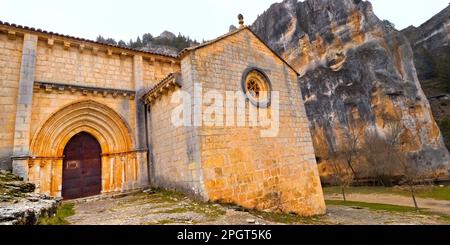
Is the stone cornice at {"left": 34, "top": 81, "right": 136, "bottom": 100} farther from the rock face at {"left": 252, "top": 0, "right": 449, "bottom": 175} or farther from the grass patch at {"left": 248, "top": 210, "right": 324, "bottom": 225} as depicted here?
the rock face at {"left": 252, "top": 0, "right": 449, "bottom": 175}

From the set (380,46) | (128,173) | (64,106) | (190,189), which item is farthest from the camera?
(380,46)

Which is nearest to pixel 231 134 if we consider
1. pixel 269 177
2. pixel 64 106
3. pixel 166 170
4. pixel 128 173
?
pixel 269 177

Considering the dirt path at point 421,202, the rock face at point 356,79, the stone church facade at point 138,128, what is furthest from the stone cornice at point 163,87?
the rock face at point 356,79

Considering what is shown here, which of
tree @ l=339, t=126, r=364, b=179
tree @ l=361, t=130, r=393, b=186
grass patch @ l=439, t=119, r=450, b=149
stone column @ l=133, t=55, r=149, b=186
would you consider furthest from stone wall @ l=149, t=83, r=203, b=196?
grass patch @ l=439, t=119, r=450, b=149

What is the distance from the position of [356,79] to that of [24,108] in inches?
1011

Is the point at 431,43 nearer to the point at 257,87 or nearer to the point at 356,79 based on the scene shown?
the point at 356,79

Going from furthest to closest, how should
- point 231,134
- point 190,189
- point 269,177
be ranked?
1. point 269,177
2. point 231,134
3. point 190,189

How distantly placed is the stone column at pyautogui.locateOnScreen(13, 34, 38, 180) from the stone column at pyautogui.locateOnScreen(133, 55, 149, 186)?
3168mm

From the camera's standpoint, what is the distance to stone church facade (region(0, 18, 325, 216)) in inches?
279

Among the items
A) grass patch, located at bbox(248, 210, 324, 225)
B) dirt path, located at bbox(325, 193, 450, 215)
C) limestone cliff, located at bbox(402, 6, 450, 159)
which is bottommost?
dirt path, located at bbox(325, 193, 450, 215)

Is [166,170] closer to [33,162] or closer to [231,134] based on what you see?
[231,134]

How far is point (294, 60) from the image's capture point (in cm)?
2931

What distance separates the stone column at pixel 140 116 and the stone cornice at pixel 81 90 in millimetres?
292

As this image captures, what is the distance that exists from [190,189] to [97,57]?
20.4ft
